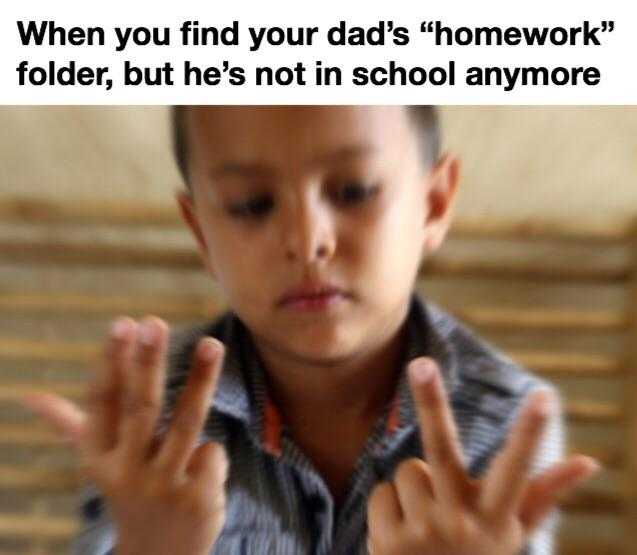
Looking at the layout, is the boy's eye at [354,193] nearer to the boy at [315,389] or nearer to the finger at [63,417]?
the boy at [315,389]

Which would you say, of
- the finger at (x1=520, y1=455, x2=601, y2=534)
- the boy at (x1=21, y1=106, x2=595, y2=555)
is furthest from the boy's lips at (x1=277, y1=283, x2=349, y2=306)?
the finger at (x1=520, y1=455, x2=601, y2=534)

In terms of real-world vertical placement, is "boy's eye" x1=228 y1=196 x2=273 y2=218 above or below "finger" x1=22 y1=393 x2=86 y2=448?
above

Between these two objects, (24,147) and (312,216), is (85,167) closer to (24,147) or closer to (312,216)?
(24,147)

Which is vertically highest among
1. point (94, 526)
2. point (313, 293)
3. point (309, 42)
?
point (309, 42)

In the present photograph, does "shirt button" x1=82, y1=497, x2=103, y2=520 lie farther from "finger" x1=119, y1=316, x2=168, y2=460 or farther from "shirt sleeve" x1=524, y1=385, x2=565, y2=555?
"shirt sleeve" x1=524, y1=385, x2=565, y2=555

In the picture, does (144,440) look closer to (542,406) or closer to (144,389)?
(144,389)

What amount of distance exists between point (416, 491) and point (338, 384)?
81 millimetres

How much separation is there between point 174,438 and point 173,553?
0.06 meters

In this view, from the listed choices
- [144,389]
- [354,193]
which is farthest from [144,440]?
[354,193]

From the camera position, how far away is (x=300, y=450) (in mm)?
367

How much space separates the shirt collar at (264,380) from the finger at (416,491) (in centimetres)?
6

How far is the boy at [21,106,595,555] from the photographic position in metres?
0.28

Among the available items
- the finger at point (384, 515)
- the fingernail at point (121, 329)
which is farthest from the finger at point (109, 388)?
the finger at point (384, 515)

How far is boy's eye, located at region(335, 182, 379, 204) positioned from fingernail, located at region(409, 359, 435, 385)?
78 mm
